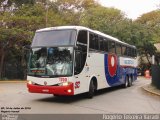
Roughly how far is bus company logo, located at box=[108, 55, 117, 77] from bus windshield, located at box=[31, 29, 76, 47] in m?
5.64

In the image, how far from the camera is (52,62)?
1491 centimetres

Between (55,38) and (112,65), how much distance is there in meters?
6.69

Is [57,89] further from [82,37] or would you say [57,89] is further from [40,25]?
[40,25]

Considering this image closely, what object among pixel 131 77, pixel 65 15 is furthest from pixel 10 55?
pixel 131 77

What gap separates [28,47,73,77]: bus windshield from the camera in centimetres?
1476

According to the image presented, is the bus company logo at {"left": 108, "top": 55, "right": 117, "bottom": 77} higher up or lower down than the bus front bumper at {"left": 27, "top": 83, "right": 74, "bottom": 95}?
higher up

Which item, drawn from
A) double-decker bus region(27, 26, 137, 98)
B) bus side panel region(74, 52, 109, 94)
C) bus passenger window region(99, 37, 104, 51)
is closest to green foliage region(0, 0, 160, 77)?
bus passenger window region(99, 37, 104, 51)

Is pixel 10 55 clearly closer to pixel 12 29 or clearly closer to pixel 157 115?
pixel 12 29

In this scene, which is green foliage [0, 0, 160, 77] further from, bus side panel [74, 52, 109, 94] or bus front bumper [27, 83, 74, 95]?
bus front bumper [27, 83, 74, 95]

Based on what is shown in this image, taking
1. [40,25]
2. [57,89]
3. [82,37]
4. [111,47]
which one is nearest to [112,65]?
[111,47]

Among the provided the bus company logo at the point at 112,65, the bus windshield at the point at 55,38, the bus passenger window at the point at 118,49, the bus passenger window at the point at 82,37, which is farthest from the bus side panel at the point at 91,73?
the bus passenger window at the point at 118,49

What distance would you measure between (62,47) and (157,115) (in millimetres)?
5432

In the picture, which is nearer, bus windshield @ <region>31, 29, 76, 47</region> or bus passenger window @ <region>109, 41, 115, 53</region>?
bus windshield @ <region>31, 29, 76, 47</region>

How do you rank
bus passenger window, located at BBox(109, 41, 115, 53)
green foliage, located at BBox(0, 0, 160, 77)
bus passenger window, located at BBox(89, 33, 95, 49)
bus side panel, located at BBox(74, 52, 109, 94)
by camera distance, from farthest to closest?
green foliage, located at BBox(0, 0, 160, 77) → bus passenger window, located at BBox(109, 41, 115, 53) → bus passenger window, located at BBox(89, 33, 95, 49) → bus side panel, located at BBox(74, 52, 109, 94)
